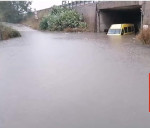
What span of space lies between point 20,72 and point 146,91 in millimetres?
5411

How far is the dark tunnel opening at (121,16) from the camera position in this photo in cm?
2841

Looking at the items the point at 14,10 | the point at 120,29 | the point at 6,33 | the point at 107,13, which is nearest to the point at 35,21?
the point at 14,10

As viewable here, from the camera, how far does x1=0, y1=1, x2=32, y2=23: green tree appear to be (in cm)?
5103

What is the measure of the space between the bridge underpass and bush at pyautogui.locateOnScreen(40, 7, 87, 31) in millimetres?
3110

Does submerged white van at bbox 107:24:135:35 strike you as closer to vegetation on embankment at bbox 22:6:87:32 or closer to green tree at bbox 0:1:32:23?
vegetation on embankment at bbox 22:6:87:32

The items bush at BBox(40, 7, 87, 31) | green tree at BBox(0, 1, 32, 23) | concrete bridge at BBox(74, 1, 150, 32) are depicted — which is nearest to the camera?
concrete bridge at BBox(74, 1, 150, 32)

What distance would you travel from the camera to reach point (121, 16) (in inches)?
1256

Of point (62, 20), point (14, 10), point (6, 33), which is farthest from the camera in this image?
point (14, 10)

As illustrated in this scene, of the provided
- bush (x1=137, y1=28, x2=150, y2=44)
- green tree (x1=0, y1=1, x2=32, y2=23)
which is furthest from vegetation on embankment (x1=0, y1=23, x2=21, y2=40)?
green tree (x1=0, y1=1, x2=32, y2=23)

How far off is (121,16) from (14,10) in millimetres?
31347

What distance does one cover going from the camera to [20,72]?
9.45m

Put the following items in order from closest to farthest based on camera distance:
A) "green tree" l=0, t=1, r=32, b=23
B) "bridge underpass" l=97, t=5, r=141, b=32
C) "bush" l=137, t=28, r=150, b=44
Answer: "bush" l=137, t=28, r=150, b=44, "bridge underpass" l=97, t=5, r=141, b=32, "green tree" l=0, t=1, r=32, b=23

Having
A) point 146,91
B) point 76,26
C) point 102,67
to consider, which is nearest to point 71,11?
point 76,26

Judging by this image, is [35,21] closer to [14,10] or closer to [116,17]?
[14,10]
